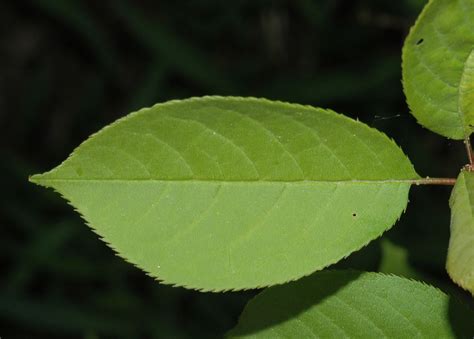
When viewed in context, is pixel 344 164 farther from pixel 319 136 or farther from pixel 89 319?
pixel 89 319

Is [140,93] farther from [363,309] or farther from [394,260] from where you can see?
[363,309]

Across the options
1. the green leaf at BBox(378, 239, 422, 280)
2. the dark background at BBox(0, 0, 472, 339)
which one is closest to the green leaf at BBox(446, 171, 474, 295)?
the green leaf at BBox(378, 239, 422, 280)

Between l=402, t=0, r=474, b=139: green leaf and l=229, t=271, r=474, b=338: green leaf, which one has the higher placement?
l=402, t=0, r=474, b=139: green leaf

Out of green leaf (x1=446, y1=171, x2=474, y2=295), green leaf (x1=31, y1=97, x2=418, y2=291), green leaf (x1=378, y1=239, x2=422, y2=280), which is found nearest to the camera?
green leaf (x1=446, y1=171, x2=474, y2=295)

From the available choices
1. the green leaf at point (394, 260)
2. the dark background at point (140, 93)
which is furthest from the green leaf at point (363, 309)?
the dark background at point (140, 93)

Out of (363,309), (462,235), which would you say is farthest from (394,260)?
(462,235)

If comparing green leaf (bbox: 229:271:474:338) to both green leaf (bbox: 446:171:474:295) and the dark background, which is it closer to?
green leaf (bbox: 446:171:474:295)

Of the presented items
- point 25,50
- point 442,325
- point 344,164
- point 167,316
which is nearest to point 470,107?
point 344,164
